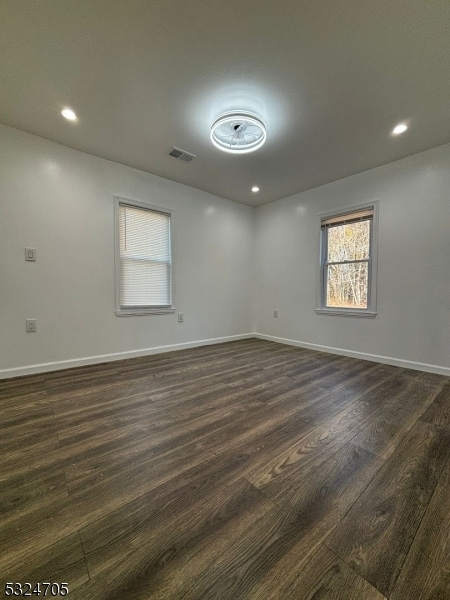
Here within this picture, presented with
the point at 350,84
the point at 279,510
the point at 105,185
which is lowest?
the point at 279,510

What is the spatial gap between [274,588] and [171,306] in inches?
130

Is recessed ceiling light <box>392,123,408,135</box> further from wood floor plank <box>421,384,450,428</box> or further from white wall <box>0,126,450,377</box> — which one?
wood floor plank <box>421,384,450,428</box>

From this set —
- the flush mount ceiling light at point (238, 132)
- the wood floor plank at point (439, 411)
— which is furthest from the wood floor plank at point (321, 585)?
the flush mount ceiling light at point (238, 132)

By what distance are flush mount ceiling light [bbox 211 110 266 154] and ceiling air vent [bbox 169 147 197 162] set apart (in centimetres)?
58

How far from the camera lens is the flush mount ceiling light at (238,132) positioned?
216 centimetres

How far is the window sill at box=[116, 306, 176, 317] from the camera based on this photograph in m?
3.34

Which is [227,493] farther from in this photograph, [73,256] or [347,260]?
[347,260]

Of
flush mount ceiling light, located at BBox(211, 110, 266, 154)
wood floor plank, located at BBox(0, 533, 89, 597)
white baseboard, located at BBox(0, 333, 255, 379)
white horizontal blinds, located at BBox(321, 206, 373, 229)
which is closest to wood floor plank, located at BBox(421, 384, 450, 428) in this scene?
wood floor plank, located at BBox(0, 533, 89, 597)

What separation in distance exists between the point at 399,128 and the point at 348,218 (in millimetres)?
1256

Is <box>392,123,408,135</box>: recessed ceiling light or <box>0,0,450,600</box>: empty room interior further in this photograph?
<box>392,123,408,135</box>: recessed ceiling light

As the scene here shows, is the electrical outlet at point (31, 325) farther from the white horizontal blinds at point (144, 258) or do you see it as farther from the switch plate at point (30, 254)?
the white horizontal blinds at point (144, 258)

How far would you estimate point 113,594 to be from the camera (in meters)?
0.74

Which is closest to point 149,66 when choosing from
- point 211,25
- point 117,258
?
point 211,25

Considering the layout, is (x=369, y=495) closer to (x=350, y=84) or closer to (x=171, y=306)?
(x=350, y=84)
